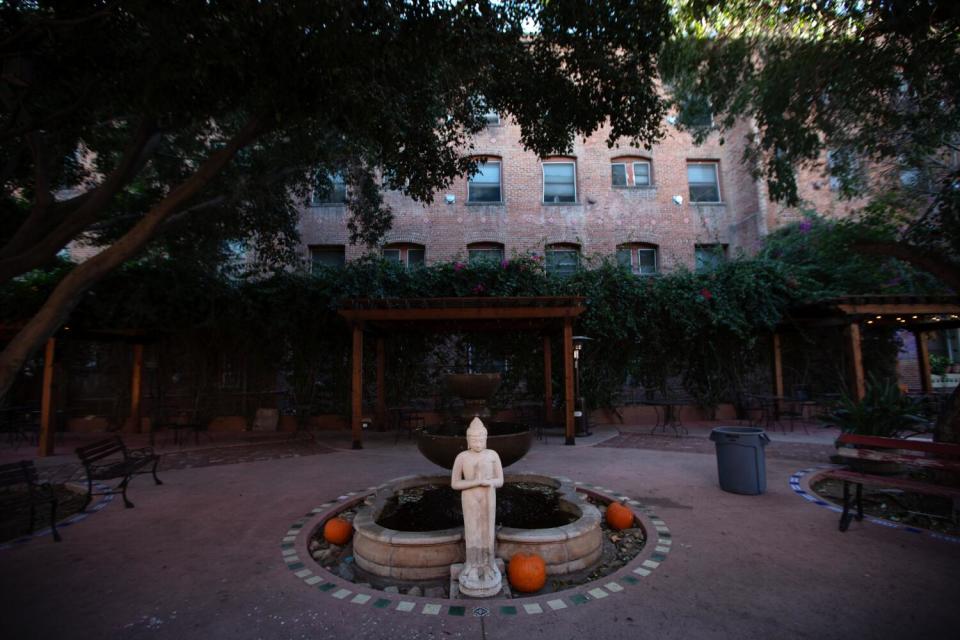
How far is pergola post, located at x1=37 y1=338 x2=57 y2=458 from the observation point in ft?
28.1

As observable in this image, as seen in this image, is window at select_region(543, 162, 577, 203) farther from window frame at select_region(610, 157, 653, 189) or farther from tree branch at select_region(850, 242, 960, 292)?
tree branch at select_region(850, 242, 960, 292)

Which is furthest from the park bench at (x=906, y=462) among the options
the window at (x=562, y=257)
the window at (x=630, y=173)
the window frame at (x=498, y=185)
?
the window at (x=630, y=173)

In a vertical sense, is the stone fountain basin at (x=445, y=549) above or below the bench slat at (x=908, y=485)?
below

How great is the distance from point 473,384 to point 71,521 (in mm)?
4592

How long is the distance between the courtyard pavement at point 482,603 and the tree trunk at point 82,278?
1.74m

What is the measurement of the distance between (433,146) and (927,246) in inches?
255

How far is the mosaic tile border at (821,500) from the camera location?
3.99 meters

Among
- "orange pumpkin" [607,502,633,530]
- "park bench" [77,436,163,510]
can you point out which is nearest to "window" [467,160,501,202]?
"park bench" [77,436,163,510]

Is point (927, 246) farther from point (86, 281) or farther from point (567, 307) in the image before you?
point (86, 281)

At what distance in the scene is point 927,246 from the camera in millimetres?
5344

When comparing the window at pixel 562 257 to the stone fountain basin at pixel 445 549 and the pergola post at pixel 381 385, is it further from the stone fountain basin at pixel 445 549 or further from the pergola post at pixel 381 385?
the stone fountain basin at pixel 445 549

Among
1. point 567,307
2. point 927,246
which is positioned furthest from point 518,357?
point 927,246

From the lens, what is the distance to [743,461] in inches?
212

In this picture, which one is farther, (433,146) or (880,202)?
(880,202)
